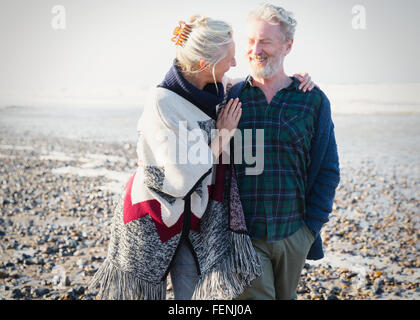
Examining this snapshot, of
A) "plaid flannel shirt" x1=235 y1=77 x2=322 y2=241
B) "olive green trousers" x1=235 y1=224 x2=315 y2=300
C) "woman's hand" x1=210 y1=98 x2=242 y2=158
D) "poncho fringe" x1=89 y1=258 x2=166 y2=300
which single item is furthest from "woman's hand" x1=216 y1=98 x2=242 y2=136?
"poncho fringe" x1=89 y1=258 x2=166 y2=300

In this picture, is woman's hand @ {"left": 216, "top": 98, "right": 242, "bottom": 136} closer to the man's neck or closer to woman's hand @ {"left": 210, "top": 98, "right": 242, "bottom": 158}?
woman's hand @ {"left": 210, "top": 98, "right": 242, "bottom": 158}

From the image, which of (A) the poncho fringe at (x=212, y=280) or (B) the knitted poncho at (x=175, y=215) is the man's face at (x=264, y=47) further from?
Result: (A) the poncho fringe at (x=212, y=280)

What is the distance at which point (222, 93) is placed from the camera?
9.91ft

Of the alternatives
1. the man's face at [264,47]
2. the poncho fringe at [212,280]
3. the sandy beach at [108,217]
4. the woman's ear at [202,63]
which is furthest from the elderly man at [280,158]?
the sandy beach at [108,217]

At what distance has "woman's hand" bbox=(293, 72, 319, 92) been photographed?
10.9 feet

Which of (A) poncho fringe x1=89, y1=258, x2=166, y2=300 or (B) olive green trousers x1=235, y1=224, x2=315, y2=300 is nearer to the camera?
(A) poncho fringe x1=89, y1=258, x2=166, y2=300

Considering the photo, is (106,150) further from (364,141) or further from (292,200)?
(292,200)

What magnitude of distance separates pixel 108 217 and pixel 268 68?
5.26 meters

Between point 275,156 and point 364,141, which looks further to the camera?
point 364,141

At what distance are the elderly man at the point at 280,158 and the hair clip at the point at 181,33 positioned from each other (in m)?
0.71

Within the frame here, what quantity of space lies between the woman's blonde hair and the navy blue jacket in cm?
66

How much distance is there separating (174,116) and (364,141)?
45.9 feet

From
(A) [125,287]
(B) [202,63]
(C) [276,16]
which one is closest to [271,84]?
(C) [276,16]
